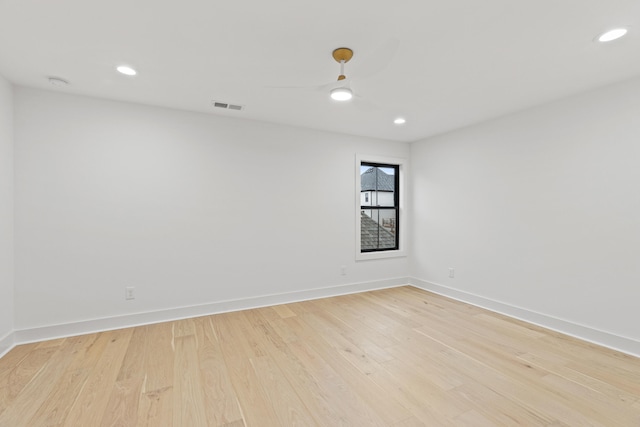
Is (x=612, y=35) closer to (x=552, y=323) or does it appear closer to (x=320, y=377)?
(x=552, y=323)

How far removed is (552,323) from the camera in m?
2.94

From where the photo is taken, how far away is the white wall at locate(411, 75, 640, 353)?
250 cm

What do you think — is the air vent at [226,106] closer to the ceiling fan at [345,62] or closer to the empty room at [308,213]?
the empty room at [308,213]

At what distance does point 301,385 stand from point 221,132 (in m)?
2.87

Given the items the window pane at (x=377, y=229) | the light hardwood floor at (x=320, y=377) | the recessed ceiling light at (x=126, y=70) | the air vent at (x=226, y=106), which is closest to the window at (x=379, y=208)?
the window pane at (x=377, y=229)

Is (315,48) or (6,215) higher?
(315,48)

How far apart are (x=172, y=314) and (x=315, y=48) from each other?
3.09 meters

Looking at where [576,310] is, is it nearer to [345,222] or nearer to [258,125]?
[345,222]

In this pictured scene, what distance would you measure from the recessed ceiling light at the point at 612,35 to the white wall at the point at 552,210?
0.96m

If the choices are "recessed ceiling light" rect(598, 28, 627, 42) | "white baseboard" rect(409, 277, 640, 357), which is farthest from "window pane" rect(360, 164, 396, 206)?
"recessed ceiling light" rect(598, 28, 627, 42)

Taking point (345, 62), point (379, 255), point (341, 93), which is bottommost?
point (379, 255)

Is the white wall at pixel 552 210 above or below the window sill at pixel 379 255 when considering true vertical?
above

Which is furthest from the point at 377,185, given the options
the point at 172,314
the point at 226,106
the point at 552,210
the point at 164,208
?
the point at 172,314

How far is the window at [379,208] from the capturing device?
4402 millimetres
